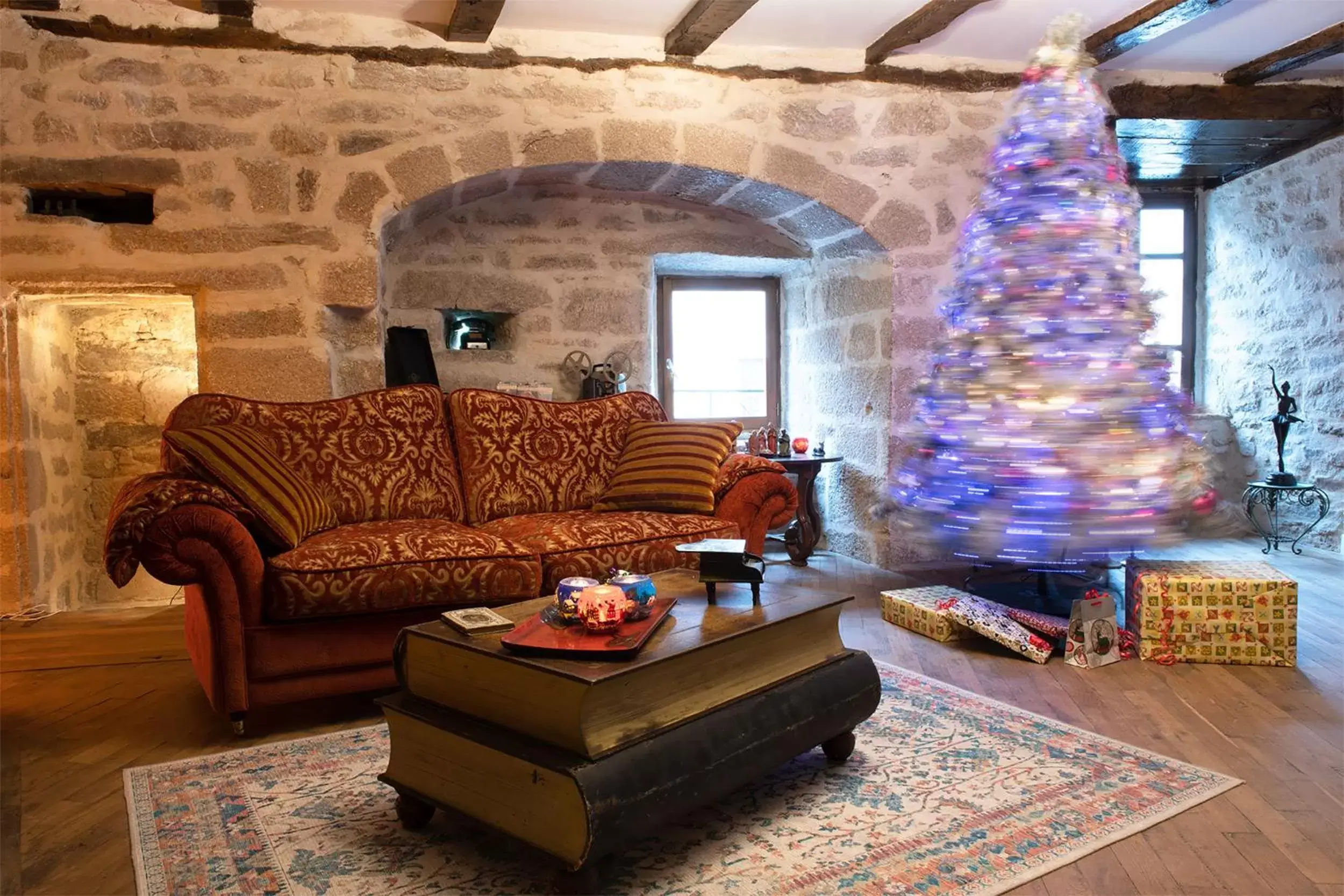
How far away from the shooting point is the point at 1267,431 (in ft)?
16.8

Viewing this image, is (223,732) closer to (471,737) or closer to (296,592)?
(296,592)

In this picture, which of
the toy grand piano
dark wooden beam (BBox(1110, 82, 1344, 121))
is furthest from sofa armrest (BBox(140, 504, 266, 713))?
dark wooden beam (BBox(1110, 82, 1344, 121))

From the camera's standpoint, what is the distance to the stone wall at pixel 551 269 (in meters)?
4.63

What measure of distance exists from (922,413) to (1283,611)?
132 cm

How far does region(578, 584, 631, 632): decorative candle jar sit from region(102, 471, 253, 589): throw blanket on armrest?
112cm

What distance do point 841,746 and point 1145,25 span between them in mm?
3232

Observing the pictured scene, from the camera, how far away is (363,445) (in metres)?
3.04

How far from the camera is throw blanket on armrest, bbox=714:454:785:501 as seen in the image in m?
3.15

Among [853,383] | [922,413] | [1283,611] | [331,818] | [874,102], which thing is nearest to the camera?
[331,818]

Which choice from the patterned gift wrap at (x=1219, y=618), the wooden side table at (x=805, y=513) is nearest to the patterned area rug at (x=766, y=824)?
the patterned gift wrap at (x=1219, y=618)

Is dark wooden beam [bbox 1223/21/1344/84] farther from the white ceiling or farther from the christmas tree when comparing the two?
the christmas tree

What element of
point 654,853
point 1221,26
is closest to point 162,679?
point 654,853

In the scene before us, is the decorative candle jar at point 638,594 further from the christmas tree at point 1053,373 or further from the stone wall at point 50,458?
the stone wall at point 50,458

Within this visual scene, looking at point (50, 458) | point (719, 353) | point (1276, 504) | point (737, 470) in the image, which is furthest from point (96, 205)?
point (1276, 504)
